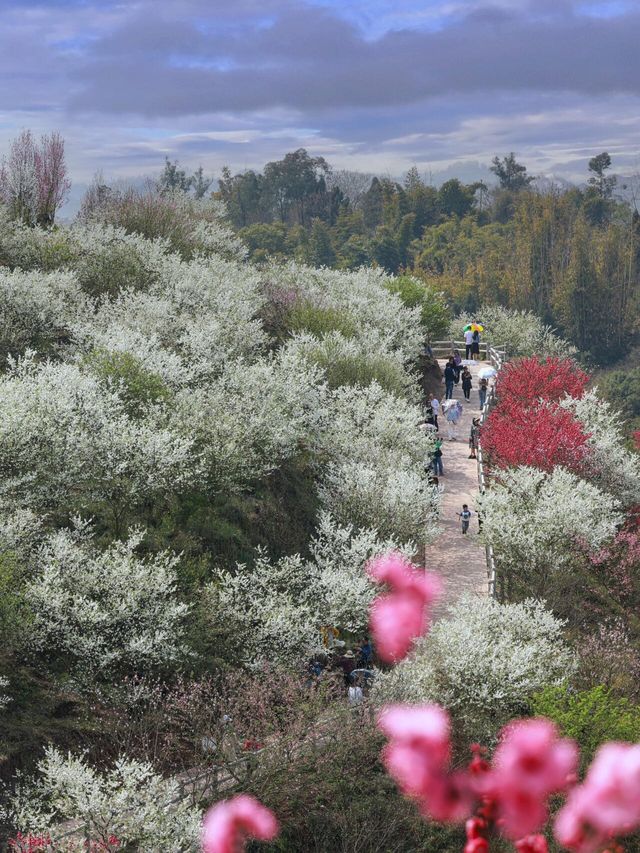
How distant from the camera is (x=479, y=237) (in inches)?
4530

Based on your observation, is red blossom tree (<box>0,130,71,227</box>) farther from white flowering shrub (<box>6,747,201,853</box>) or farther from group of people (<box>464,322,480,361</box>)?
white flowering shrub (<box>6,747,201,853</box>)

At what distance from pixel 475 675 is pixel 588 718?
2.09 metres

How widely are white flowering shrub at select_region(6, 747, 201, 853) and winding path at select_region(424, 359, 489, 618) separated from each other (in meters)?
7.10

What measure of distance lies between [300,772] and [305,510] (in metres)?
11.5

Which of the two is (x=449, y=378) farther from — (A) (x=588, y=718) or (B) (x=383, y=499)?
(A) (x=588, y=718)

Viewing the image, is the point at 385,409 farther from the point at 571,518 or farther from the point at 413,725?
the point at 413,725

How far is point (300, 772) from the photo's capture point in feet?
50.7

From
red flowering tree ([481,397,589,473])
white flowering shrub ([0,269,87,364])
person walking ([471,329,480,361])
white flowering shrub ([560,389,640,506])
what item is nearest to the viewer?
red flowering tree ([481,397,589,473])

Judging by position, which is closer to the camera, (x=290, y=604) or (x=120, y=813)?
(x=120, y=813)

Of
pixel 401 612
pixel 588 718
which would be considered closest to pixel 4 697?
pixel 588 718

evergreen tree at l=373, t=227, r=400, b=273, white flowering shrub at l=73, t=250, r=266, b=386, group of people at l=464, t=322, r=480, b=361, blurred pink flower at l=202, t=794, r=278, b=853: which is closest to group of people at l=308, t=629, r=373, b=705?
white flowering shrub at l=73, t=250, r=266, b=386

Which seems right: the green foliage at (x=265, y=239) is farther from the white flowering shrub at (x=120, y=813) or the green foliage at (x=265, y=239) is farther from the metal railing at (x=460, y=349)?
the white flowering shrub at (x=120, y=813)

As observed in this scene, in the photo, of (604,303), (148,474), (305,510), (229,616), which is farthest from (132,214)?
(604,303)

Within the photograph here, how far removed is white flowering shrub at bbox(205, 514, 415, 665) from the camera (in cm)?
1825
